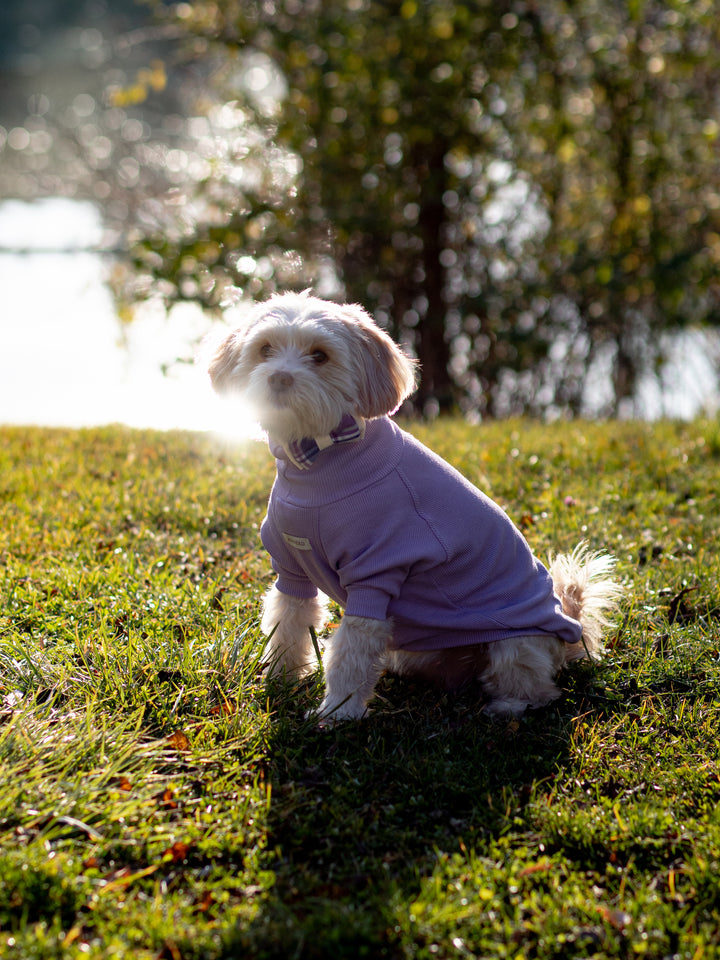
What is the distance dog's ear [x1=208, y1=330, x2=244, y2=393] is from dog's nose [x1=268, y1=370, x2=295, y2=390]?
294 mm

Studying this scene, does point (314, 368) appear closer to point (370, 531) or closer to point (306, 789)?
point (370, 531)

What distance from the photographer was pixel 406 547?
3018 mm

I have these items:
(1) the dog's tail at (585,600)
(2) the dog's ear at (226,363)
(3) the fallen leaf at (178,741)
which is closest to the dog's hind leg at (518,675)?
(1) the dog's tail at (585,600)

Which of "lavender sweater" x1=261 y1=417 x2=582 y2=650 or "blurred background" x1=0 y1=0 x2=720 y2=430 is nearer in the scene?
"lavender sweater" x1=261 y1=417 x2=582 y2=650

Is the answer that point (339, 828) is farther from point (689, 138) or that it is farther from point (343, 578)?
point (689, 138)

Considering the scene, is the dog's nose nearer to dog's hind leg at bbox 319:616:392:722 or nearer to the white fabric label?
the white fabric label

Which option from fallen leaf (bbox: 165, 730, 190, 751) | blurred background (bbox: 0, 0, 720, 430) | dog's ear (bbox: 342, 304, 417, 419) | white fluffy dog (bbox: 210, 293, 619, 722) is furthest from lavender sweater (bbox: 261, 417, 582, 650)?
blurred background (bbox: 0, 0, 720, 430)

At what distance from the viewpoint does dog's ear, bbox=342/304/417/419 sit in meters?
3.07

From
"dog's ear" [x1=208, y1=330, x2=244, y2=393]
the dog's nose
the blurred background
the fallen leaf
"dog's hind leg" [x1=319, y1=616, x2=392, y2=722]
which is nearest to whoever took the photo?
the fallen leaf

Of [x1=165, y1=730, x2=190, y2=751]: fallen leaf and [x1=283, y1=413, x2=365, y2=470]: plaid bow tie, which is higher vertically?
[x1=283, y1=413, x2=365, y2=470]: plaid bow tie

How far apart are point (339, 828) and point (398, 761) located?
0.39m

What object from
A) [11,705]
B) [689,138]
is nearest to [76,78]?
[689,138]

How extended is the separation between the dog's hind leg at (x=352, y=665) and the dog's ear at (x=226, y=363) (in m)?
1.04

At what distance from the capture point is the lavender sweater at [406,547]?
3000 millimetres
